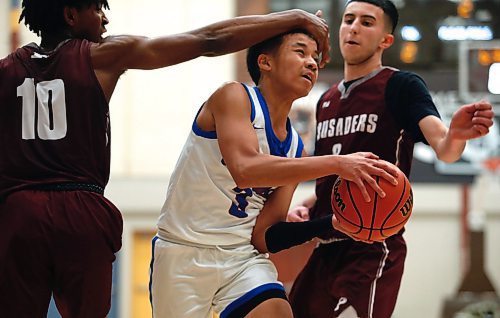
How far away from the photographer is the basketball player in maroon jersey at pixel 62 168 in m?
3.92

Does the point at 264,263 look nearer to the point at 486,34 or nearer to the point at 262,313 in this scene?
the point at 262,313

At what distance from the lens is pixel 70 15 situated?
4.16m

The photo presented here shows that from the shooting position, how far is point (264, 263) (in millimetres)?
4430

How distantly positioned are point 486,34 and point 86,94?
1031 cm

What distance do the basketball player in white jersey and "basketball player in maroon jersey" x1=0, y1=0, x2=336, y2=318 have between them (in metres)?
0.38

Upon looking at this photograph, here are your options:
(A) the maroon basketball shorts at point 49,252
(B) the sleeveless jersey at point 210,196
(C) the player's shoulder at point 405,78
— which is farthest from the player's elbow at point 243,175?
(C) the player's shoulder at point 405,78

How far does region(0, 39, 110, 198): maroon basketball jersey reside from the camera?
395cm

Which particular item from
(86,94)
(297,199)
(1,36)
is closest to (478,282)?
(297,199)

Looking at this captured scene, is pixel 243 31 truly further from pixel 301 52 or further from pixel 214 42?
pixel 301 52

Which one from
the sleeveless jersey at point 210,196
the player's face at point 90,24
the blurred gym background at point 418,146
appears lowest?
the blurred gym background at point 418,146

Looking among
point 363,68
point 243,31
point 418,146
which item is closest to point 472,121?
point 363,68

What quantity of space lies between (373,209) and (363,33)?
4.15ft

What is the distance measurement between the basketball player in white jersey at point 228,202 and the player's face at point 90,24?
0.64 metres

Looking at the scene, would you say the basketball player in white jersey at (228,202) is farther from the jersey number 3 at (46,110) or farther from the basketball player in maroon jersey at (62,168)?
the jersey number 3 at (46,110)
